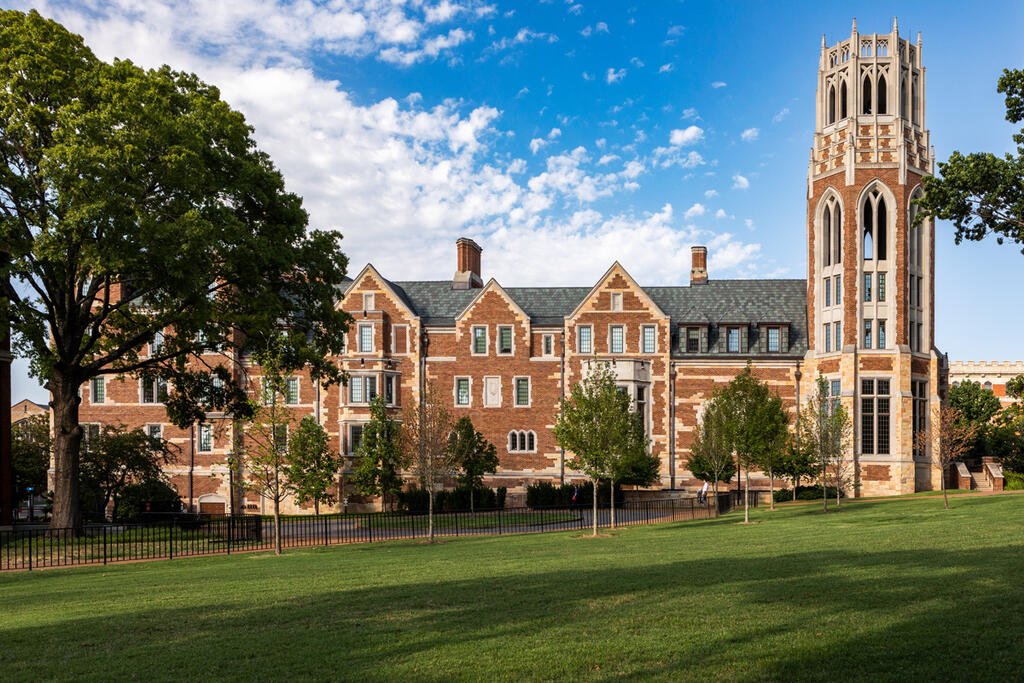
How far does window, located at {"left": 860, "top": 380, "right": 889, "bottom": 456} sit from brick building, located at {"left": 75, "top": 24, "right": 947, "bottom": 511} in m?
0.18

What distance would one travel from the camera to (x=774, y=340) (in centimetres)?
5262

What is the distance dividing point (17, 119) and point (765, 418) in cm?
3072

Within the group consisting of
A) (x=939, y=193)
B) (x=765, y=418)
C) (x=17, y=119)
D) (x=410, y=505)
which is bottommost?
(x=410, y=505)

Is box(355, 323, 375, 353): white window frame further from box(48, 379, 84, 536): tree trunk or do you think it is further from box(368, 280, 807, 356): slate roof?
box(48, 379, 84, 536): tree trunk

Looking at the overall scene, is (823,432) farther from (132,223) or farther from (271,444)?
(132,223)

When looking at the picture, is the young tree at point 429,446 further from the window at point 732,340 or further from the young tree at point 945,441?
the young tree at point 945,441

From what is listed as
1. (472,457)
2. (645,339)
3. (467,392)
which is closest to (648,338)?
(645,339)

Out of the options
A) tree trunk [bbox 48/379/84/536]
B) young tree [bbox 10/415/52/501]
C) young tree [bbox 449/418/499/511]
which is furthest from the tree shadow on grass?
young tree [bbox 10/415/52/501]

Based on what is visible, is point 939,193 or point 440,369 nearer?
point 939,193

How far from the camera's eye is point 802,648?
10.0 m

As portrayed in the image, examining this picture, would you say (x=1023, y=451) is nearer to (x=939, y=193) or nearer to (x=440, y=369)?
(x=440, y=369)

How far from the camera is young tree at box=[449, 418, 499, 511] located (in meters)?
46.8

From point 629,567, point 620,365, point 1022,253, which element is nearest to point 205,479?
point 620,365

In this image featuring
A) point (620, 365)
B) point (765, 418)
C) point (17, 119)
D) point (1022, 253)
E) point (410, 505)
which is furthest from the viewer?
point (620, 365)
